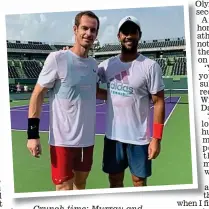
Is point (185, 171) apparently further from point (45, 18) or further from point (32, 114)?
point (45, 18)

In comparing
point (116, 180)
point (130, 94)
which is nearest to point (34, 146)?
point (116, 180)

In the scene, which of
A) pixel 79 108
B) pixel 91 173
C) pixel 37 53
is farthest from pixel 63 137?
pixel 37 53

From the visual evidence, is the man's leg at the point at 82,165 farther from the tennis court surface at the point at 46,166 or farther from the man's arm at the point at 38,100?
the man's arm at the point at 38,100

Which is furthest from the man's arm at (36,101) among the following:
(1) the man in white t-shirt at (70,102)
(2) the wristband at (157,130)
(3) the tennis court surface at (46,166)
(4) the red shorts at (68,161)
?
(2) the wristband at (157,130)

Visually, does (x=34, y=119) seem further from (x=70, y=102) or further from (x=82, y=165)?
(x=82, y=165)

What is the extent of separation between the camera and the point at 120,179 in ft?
8.82

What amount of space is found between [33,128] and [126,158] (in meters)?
0.71

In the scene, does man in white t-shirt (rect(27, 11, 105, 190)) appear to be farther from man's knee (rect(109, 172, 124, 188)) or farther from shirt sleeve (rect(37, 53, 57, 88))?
man's knee (rect(109, 172, 124, 188))

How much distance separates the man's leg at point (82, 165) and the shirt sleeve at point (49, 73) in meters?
0.53

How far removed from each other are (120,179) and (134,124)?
45 centimetres

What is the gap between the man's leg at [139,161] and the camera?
2.59 m

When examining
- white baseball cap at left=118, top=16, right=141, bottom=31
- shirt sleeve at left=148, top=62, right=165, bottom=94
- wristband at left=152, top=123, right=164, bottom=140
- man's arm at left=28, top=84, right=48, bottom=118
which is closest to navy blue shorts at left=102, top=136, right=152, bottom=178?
wristband at left=152, top=123, right=164, bottom=140

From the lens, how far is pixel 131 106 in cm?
253

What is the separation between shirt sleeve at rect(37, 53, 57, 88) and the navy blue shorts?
59cm
